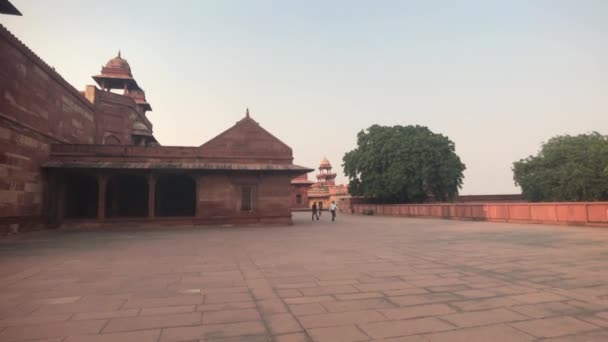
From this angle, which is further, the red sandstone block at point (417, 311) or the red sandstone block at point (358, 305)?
the red sandstone block at point (358, 305)

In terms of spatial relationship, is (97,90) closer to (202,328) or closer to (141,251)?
(141,251)

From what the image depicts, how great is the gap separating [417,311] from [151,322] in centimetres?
319

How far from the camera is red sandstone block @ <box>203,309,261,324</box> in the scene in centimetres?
390

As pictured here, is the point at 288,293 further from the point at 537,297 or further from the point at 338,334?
the point at 537,297

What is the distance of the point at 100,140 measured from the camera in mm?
24625

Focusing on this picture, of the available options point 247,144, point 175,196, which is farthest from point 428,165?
point 175,196

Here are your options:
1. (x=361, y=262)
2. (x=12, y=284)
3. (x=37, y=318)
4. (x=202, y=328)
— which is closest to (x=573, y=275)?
(x=361, y=262)

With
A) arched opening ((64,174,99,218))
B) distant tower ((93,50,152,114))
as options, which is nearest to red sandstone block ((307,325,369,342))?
arched opening ((64,174,99,218))

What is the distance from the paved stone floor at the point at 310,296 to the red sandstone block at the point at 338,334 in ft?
0.06

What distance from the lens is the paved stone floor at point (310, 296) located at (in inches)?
139

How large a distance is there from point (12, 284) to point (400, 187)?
30183 mm

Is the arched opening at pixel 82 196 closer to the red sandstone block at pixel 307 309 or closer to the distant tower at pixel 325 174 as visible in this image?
the red sandstone block at pixel 307 309

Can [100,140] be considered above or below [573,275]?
above

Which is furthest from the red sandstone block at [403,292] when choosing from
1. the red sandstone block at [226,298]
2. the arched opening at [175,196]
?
the arched opening at [175,196]
